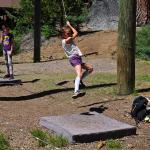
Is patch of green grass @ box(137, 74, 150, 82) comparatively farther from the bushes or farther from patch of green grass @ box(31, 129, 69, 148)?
patch of green grass @ box(31, 129, 69, 148)

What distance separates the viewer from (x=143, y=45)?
696 inches

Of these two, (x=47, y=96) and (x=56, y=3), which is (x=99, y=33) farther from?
(x=47, y=96)

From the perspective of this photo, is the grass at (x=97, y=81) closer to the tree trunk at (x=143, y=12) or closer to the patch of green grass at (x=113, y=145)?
the patch of green grass at (x=113, y=145)

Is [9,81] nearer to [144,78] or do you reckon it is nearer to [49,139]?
[144,78]

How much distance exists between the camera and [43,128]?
7.50 m

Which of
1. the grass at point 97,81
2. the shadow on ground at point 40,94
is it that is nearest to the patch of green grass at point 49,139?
the shadow on ground at point 40,94

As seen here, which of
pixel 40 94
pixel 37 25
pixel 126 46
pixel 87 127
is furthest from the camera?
pixel 37 25

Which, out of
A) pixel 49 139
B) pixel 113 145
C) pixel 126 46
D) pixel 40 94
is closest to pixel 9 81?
pixel 40 94

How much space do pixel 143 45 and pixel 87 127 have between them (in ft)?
35.9

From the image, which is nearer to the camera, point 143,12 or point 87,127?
point 87,127

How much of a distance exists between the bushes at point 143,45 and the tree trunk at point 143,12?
7.19m

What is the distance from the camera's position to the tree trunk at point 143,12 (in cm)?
2528

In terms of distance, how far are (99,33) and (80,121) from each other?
54.5ft

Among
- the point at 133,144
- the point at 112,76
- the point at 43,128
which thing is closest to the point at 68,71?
the point at 112,76
